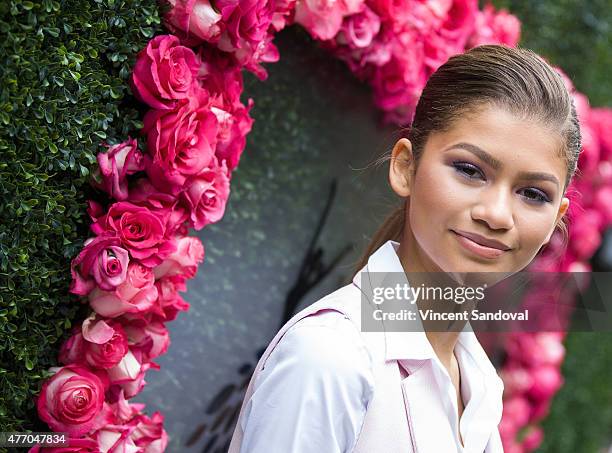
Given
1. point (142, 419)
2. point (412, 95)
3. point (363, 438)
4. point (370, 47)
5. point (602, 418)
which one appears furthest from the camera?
point (602, 418)

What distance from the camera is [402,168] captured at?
1.96 m

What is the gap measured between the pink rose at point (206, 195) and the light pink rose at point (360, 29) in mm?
728

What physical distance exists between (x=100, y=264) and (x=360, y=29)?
46.5 inches

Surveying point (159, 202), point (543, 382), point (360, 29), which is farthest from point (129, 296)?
point (543, 382)

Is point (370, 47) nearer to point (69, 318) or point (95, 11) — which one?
point (95, 11)

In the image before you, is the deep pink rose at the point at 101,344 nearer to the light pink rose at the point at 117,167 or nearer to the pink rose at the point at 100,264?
the pink rose at the point at 100,264

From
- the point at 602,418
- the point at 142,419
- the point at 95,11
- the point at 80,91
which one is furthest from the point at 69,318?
the point at 602,418

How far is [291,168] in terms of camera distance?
9.51 feet

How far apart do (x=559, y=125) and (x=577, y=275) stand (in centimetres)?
230

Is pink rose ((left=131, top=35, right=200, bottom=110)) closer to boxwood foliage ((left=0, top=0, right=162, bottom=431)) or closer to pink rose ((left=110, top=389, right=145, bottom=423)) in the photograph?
boxwood foliage ((left=0, top=0, right=162, bottom=431))

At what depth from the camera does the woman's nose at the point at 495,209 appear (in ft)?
5.75

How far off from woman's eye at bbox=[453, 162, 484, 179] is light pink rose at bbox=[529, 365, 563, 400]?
2.59 m

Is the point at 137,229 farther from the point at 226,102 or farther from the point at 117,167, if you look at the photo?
the point at 226,102

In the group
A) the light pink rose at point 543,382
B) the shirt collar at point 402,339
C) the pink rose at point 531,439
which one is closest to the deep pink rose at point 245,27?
the shirt collar at point 402,339
